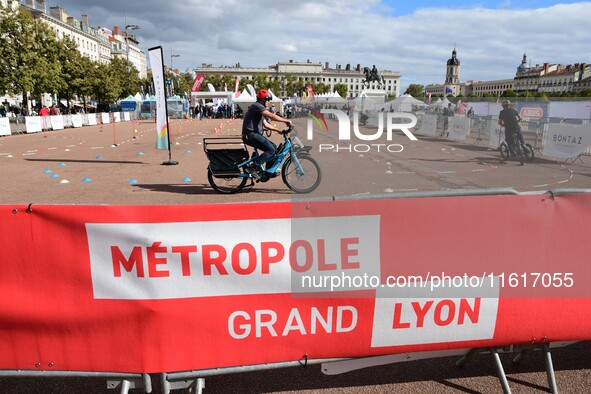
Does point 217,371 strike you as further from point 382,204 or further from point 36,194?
point 36,194

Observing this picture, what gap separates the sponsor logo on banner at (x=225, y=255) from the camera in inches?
94.8

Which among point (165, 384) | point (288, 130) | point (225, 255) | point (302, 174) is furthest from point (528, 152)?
point (165, 384)

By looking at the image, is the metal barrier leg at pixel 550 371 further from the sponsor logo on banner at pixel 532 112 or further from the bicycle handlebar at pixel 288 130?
the sponsor logo on banner at pixel 532 112

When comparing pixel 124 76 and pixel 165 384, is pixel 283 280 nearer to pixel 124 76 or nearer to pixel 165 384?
pixel 165 384

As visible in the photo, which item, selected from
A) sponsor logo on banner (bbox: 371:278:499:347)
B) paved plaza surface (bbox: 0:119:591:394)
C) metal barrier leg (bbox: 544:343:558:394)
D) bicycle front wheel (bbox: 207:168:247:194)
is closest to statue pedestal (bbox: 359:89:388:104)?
paved plaza surface (bbox: 0:119:591:394)

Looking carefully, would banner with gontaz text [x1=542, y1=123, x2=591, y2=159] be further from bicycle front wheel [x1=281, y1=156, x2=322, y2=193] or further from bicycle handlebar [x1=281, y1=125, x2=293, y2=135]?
bicycle handlebar [x1=281, y1=125, x2=293, y2=135]

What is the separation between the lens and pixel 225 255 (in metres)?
2.46

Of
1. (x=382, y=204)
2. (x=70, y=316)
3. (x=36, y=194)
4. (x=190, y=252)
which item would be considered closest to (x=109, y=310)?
(x=70, y=316)

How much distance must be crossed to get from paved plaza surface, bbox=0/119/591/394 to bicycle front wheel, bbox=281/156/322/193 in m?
0.23

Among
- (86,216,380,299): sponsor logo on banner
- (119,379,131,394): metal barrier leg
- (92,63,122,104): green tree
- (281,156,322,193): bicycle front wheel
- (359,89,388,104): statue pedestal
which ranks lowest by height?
(119,379,131,394): metal barrier leg

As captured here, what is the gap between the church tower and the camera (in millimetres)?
161750

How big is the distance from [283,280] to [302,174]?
255 inches

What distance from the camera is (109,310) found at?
2.43 m

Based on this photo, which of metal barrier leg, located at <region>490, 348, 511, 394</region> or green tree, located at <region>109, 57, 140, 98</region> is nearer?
metal barrier leg, located at <region>490, 348, 511, 394</region>
